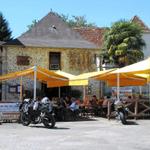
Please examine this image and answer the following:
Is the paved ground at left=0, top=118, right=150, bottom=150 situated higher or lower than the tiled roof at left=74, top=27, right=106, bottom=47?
lower

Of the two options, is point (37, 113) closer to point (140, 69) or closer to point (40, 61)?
point (140, 69)

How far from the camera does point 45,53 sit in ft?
124

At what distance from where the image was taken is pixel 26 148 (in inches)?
503

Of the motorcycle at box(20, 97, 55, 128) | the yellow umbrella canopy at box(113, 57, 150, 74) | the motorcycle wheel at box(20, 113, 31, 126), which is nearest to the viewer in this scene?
the motorcycle at box(20, 97, 55, 128)

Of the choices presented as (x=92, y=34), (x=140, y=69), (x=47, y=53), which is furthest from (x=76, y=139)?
(x=92, y=34)

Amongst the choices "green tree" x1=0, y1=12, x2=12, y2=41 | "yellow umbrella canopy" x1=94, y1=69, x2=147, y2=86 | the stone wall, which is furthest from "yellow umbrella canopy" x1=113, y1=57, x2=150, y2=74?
"green tree" x1=0, y1=12, x2=12, y2=41

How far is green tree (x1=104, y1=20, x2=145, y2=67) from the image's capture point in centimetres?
3944

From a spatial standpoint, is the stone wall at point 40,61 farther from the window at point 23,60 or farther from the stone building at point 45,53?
the window at point 23,60

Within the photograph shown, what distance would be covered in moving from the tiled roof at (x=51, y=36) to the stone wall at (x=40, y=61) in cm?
44

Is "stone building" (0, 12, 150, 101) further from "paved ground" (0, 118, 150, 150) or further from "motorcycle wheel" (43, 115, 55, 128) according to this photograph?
"paved ground" (0, 118, 150, 150)

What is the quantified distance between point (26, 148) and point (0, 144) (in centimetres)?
120

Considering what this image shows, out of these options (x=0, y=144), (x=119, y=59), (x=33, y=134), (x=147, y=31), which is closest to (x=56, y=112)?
(x=33, y=134)

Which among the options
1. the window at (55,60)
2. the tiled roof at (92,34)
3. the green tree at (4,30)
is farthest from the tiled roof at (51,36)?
the green tree at (4,30)

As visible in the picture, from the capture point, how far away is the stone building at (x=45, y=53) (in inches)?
1455
